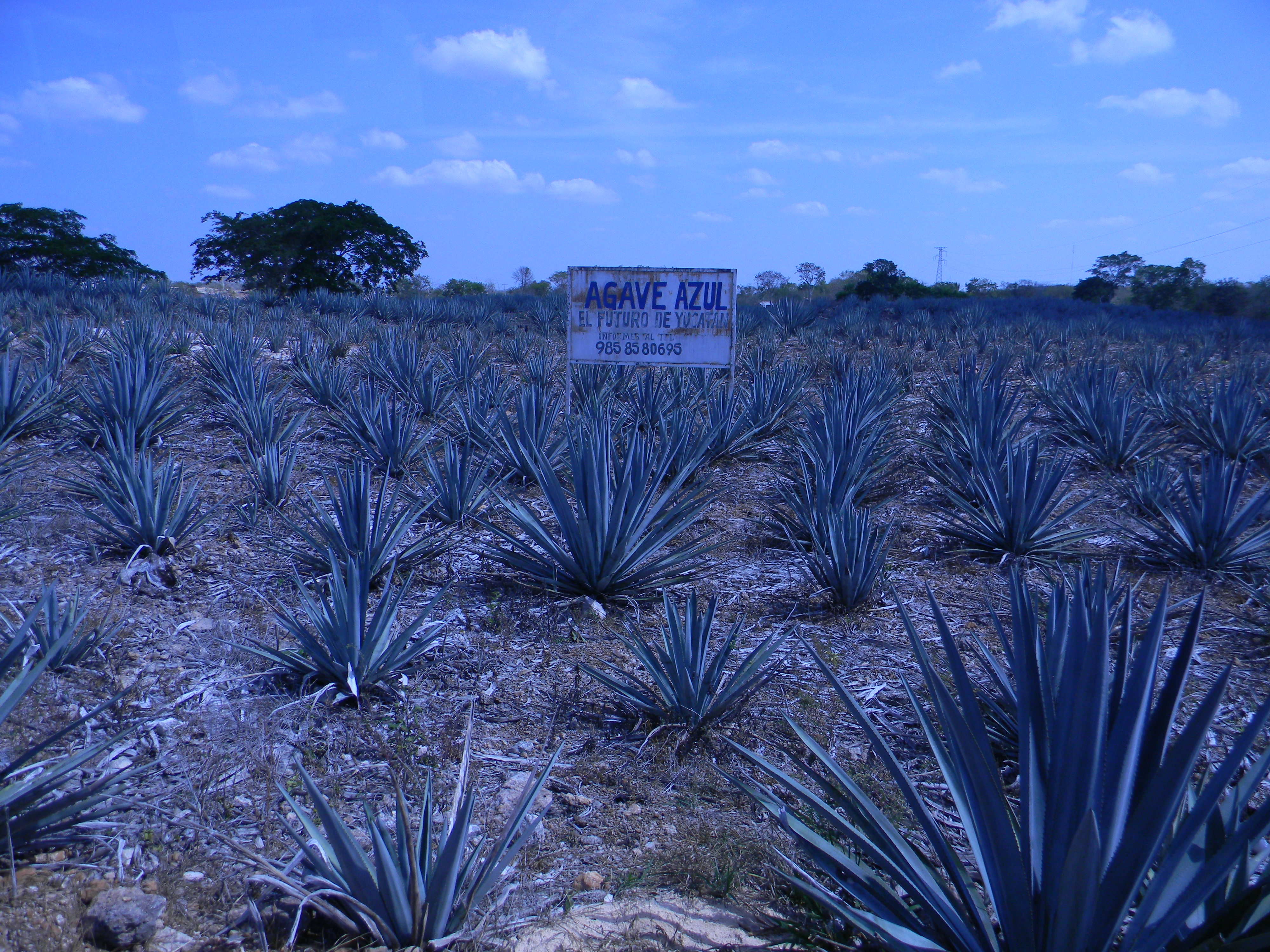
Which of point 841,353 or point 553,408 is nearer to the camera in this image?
point 553,408

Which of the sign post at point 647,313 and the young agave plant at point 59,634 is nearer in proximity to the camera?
the young agave plant at point 59,634

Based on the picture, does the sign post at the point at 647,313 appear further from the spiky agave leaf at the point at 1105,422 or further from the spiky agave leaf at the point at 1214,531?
the spiky agave leaf at the point at 1105,422

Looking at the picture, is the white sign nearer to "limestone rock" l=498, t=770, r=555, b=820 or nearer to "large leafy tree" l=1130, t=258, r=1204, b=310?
"limestone rock" l=498, t=770, r=555, b=820

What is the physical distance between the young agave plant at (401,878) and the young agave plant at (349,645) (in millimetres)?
1015

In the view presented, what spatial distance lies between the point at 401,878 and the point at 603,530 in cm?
220

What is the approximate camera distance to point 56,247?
32.0 m

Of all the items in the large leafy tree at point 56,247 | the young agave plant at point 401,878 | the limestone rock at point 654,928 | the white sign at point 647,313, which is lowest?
the limestone rock at point 654,928

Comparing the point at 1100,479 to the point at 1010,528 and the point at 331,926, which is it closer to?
the point at 1010,528

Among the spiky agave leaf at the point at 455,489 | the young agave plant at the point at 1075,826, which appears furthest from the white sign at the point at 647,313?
the young agave plant at the point at 1075,826

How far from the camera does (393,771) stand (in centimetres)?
245

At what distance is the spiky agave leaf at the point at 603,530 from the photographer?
153 inches

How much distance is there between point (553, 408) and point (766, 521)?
2.49 meters

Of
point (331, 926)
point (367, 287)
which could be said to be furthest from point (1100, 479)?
point (367, 287)

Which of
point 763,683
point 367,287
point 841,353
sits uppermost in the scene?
point 367,287
